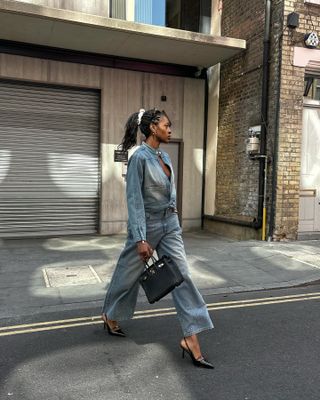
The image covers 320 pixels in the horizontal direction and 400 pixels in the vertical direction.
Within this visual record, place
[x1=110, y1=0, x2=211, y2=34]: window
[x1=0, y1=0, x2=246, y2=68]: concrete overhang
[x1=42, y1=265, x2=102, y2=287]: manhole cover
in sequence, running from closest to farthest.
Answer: [x1=42, y1=265, x2=102, y2=287]: manhole cover
[x1=0, y1=0, x2=246, y2=68]: concrete overhang
[x1=110, y1=0, x2=211, y2=34]: window

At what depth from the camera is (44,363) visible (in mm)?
3693

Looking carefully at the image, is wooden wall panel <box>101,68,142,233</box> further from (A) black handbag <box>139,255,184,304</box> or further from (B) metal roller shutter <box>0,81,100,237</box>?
(A) black handbag <box>139,255,184,304</box>

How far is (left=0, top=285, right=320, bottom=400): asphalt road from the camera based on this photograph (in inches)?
127

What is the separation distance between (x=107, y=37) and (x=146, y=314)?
20.7ft

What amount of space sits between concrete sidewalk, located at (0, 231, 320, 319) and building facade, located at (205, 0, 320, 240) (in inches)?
28.8

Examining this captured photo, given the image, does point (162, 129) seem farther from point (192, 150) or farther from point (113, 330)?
point (192, 150)

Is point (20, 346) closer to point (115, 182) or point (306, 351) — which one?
point (306, 351)

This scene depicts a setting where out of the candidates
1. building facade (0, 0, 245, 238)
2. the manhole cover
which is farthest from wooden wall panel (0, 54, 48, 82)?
the manhole cover

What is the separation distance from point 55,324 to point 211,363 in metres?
1.85

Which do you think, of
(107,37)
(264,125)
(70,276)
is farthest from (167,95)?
(70,276)

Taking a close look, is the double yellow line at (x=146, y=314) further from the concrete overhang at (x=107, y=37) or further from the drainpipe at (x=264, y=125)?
the concrete overhang at (x=107, y=37)

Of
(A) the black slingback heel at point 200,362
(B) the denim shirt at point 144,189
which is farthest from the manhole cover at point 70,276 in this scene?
(A) the black slingback heel at point 200,362

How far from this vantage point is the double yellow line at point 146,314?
4543mm

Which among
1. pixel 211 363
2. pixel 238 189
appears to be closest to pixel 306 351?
pixel 211 363
